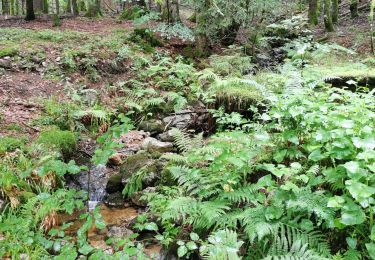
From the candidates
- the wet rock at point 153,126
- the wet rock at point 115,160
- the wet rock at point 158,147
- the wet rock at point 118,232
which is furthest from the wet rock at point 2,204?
the wet rock at point 153,126

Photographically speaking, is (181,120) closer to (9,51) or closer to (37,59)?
(37,59)

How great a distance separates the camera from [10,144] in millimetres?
6215

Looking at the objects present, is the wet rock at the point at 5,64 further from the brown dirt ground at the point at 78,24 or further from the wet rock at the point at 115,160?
the wet rock at the point at 115,160

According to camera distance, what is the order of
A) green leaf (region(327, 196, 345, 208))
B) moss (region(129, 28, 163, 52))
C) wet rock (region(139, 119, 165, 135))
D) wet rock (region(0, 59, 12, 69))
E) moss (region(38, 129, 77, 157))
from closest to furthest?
green leaf (region(327, 196, 345, 208)) < moss (region(38, 129, 77, 157)) < wet rock (region(139, 119, 165, 135)) < wet rock (region(0, 59, 12, 69)) < moss (region(129, 28, 163, 52))

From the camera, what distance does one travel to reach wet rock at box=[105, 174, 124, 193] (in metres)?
6.23

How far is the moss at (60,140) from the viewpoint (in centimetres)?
666

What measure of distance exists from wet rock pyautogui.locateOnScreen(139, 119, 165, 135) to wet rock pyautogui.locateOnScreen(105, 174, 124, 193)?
2.10 m

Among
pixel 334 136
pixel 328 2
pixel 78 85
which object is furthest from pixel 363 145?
pixel 328 2

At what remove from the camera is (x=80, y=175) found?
6.70m

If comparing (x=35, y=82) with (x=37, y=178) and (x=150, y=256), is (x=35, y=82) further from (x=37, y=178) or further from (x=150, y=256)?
(x=150, y=256)

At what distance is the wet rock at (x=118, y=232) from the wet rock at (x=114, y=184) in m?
1.19

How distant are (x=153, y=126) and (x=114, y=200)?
8.87 feet

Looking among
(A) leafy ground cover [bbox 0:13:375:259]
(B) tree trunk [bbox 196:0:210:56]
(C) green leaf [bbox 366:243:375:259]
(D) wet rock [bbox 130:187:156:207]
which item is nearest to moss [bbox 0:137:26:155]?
(A) leafy ground cover [bbox 0:13:375:259]

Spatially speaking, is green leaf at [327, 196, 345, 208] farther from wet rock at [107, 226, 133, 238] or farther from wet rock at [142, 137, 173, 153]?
wet rock at [142, 137, 173, 153]
